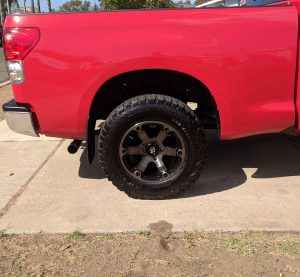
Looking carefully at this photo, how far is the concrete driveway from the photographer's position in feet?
11.6

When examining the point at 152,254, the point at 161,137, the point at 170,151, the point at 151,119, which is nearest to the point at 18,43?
the point at 151,119

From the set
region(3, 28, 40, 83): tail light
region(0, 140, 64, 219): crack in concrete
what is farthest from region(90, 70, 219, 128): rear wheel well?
region(0, 140, 64, 219): crack in concrete

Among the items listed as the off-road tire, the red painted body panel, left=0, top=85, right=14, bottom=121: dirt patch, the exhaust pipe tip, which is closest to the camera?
the red painted body panel

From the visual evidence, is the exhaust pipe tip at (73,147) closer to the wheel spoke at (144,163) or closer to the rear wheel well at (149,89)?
the rear wheel well at (149,89)

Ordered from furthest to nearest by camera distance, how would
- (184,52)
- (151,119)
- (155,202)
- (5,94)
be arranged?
(5,94), (155,202), (151,119), (184,52)

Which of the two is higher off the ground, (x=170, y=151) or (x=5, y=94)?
(x=170, y=151)

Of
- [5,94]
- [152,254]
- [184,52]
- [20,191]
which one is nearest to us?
[152,254]

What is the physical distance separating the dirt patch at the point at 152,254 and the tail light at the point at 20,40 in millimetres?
1463

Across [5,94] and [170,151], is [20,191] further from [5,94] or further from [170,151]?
[5,94]

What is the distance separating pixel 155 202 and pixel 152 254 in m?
0.82

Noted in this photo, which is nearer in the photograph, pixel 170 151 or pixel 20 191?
pixel 170 151

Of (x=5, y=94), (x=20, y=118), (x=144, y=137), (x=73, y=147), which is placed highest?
(x=20, y=118)

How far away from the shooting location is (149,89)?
4066mm

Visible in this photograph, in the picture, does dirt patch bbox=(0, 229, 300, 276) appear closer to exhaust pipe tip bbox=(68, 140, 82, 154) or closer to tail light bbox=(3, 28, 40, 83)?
exhaust pipe tip bbox=(68, 140, 82, 154)
